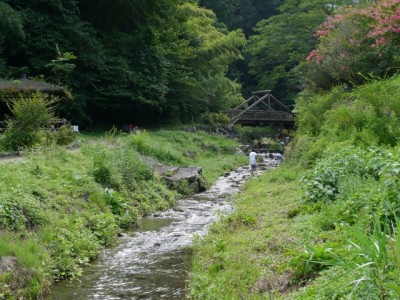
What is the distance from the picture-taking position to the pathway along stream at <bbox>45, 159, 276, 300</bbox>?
7812mm

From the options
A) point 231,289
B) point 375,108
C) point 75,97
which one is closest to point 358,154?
point 375,108

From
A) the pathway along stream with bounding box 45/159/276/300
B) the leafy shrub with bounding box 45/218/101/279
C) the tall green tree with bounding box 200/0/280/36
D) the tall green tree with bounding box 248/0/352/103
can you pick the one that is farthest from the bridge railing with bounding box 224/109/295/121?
the leafy shrub with bounding box 45/218/101/279

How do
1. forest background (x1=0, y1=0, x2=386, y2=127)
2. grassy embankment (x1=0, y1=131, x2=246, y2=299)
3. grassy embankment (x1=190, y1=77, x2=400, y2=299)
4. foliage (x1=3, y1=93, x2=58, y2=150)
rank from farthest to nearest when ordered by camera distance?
1. forest background (x1=0, y1=0, x2=386, y2=127)
2. foliage (x1=3, y1=93, x2=58, y2=150)
3. grassy embankment (x1=0, y1=131, x2=246, y2=299)
4. grassy embankment (x1=190, y1=77, x2=400, y2=299)

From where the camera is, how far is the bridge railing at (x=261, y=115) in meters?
42.2

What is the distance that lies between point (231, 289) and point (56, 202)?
6.18 metres

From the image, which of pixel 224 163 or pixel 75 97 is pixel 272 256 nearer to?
pixel 224 163

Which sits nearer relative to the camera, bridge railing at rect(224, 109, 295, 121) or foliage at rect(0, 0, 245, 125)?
foliage at rect(0, 0, 245, 125)

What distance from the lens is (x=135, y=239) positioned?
1145cm

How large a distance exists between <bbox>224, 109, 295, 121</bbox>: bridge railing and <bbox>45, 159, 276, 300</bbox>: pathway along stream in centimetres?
2787

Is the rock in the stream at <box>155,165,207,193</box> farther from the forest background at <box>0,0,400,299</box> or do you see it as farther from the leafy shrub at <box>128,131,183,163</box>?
the leafy shrub at <box>128,131,183,163</box>

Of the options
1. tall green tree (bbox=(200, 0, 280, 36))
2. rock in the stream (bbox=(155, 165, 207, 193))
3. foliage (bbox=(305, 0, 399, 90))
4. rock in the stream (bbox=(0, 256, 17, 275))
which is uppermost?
tall green tree (bbox=(200, 0, 280, 36))

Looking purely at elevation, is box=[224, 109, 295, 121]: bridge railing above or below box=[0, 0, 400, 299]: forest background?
below

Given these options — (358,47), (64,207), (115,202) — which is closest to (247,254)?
(64,207)

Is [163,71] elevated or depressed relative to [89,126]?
elevated
